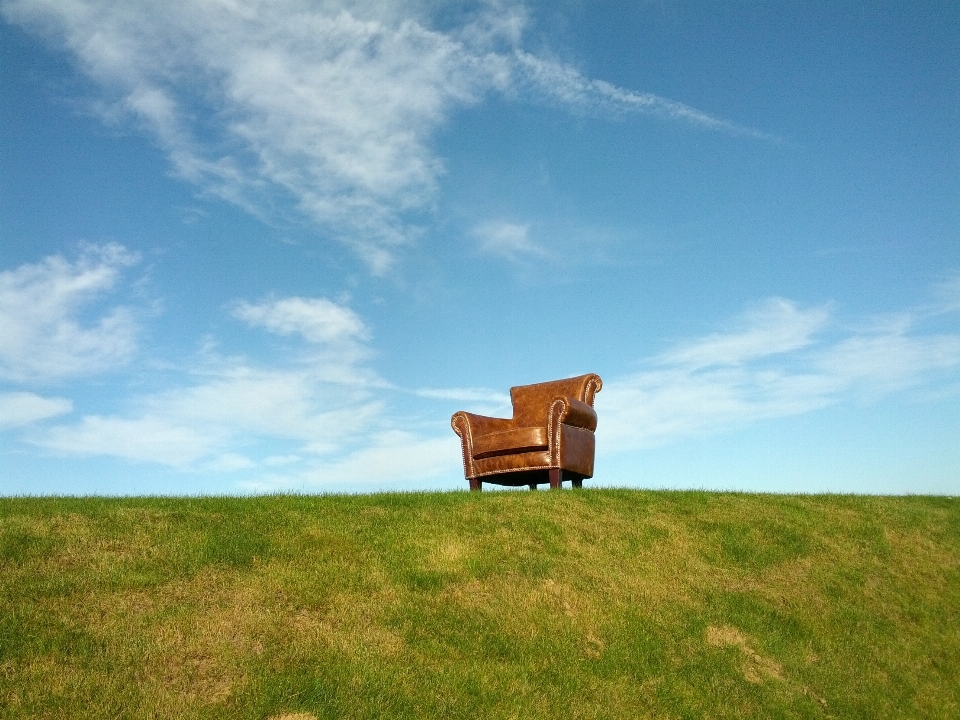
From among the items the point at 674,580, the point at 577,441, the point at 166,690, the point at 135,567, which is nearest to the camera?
the point at 166,690

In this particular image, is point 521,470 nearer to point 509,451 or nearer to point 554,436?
point 509,451

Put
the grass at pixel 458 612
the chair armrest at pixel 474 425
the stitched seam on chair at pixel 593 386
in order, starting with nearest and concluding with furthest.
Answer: the grass at pixel 458 612 → the chair armrest at pixel 474 425 → the stitched seam on chair at pixel 593 386

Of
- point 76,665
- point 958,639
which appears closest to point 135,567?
point 76,665

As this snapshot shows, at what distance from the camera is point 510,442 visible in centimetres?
1295

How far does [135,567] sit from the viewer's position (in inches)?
317

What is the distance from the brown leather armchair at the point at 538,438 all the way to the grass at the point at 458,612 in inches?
53.5

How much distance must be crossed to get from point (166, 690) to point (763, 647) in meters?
5.88

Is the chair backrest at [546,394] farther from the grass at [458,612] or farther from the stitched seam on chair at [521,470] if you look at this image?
the grass at [458,612]

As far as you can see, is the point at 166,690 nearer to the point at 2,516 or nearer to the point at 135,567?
the point at 135,567

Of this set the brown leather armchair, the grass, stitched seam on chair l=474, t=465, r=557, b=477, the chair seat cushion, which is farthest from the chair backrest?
the grass

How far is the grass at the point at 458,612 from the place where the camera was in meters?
6.73

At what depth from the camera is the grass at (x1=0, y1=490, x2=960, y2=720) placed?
22.1 ft

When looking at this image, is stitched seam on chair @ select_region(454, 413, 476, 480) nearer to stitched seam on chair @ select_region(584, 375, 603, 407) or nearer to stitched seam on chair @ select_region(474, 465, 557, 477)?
stitched seam on chair @ select_region(474, 465, 557, 477)

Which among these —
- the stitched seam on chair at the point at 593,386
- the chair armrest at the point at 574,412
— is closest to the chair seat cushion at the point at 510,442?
the chair armrest at the point at 574,412
